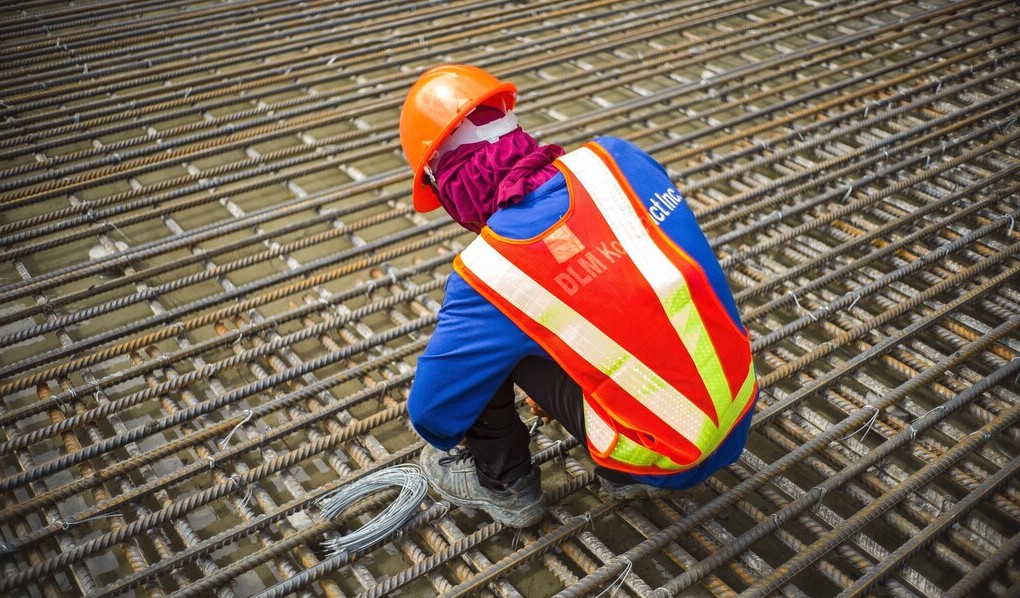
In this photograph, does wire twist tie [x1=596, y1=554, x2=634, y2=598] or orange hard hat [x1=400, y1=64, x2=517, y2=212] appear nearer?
orange hard hat [x1=400, y1=64, x2=517, y2=212]

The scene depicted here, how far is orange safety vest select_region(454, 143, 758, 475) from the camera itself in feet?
4.27

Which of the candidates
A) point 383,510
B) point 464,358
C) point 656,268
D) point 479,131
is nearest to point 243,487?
point 383,510

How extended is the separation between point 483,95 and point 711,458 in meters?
0.84

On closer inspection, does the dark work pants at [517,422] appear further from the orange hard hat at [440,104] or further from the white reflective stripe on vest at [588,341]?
the orange hard hat at [440,104]

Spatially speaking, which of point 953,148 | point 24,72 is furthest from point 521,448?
point 24,72

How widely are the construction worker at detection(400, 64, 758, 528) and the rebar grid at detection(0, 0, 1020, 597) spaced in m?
0.40

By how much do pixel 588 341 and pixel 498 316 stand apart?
0.16 m

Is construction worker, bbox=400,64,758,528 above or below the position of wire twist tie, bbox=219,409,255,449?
above

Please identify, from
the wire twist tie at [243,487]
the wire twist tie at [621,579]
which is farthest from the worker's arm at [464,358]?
the wire twist tie at [243,487]

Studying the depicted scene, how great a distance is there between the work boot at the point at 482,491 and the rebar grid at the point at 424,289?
55 millimetres

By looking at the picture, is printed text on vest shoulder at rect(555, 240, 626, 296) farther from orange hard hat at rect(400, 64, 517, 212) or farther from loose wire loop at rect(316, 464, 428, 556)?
loose wire loop at rect(316, 464, 428, 556)

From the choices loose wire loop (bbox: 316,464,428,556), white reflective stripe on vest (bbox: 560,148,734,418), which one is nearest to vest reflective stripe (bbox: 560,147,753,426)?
white reflective stripe on vest (bbox: 560,148,734,418)

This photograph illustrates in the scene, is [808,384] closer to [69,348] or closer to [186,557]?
[186,557]

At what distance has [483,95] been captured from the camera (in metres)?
1.51
